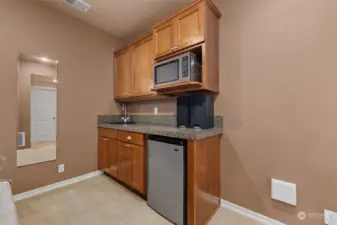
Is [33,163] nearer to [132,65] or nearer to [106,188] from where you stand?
[106,188]

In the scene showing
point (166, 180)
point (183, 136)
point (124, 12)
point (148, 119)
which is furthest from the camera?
point (148, 119)

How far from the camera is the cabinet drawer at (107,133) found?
9.11ft

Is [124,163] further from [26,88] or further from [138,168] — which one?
[26,88]

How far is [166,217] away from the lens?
6.08 feet

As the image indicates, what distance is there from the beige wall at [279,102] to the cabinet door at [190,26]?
0.41 metres

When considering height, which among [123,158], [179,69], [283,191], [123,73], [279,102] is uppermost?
[123,73]

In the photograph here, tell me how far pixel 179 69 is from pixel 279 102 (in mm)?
1108

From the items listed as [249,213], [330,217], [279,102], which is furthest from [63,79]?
[330,217]

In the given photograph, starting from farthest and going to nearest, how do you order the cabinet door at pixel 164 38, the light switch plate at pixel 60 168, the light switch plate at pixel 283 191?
the light switch plate at pixel 60 168
the cabinet door at pixel 164 38
the light switch plate at pixel 283 191

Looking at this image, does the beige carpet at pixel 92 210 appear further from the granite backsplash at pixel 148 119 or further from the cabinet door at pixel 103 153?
the granite backsplash at pixel 148 119

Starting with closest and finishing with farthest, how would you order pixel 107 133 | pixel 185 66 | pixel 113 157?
pixel 185 66 < pixel 113 157 < pixel 107 133

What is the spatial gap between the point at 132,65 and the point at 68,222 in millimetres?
2376

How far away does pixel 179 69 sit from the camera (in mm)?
2051

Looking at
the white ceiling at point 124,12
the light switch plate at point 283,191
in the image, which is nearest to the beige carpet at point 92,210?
the light switch plate at point 283,191
